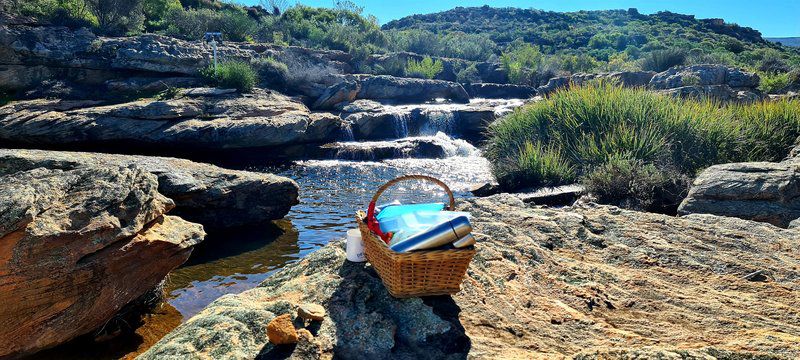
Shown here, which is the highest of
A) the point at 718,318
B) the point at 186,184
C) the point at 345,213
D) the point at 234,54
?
the point at 234,54

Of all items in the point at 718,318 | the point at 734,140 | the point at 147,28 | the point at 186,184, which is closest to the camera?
the point at 718,318

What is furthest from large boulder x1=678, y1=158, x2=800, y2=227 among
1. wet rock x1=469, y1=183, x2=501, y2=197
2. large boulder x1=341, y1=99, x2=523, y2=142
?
large boulder x1=341, y1=99, x2=523, y2=142

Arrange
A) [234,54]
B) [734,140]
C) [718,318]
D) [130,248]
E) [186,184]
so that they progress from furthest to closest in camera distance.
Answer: [234,54], [734,140], [186,184], [130,248], [718,318]

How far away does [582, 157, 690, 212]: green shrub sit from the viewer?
25.3 feet

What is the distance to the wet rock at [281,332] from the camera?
6.66 ft

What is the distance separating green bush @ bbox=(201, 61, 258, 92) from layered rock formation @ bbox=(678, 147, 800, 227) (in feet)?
48.9

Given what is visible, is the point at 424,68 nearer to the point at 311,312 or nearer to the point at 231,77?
the point at 231,77

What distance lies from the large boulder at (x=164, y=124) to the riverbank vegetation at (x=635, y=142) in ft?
23.9

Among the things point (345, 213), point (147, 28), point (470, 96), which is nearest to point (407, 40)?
point (470, 96)

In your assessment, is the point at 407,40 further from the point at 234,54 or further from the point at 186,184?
the point at 186,184

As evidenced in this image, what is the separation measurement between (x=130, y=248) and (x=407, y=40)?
37.4 m

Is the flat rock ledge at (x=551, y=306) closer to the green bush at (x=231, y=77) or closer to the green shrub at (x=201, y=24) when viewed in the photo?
the green bush at (x=231, y=77)

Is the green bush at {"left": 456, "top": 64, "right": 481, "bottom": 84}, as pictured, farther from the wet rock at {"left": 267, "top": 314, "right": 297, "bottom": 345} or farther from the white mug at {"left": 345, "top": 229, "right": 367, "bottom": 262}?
the wet rock at {"left": 267, "top": 314, "right": 297, "bottom": 345}

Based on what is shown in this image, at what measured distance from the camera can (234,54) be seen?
2141cm
